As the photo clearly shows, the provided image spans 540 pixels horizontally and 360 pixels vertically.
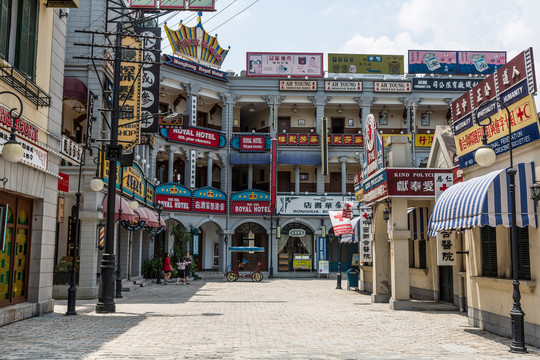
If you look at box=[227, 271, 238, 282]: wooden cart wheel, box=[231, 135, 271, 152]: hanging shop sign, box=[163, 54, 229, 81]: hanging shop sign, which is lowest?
box=[227, 271, 238, 282]: wooden cart wheel

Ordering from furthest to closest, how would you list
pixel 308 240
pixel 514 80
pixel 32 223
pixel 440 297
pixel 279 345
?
1. pixel 308 240
2. pixel 440 297
3. pixel 32 223
4. pixel 514 80
5. pixel 279 345

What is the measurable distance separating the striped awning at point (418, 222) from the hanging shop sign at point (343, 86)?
81.1 feet

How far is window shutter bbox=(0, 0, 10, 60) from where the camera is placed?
11977 millimetres

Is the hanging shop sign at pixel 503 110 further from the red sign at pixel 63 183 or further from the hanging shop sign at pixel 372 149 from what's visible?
A: the red sign at pixel 63 183

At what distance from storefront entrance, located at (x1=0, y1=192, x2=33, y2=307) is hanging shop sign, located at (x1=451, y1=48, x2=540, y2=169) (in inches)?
444

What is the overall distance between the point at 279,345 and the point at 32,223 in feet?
26.4

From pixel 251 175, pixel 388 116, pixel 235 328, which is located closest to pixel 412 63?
pixel 388 116

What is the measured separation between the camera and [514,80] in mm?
11562

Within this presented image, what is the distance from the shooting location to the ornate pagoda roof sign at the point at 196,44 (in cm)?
4222

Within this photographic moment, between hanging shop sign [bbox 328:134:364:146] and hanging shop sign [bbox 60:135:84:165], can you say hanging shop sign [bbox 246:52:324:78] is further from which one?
hanging shop sign [bbox 60:135:84:165]

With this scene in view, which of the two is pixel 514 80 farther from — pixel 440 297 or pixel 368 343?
pixel 440 297

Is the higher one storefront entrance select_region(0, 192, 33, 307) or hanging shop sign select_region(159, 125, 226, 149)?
hanging shop sign select_region(159, 125, 226, 149)

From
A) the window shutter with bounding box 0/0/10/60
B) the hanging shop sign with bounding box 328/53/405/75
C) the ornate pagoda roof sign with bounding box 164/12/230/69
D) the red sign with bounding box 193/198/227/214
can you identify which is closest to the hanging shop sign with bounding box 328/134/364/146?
the hanging shop sign with bounding box 328/53/405/75

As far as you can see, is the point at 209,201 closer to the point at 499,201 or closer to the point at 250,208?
the point at 250,208
